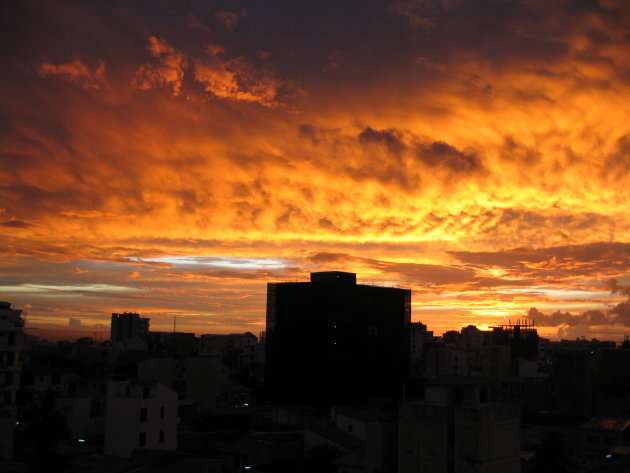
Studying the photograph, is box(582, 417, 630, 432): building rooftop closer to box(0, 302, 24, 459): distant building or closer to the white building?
the white building

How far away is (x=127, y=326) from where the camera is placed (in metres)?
184

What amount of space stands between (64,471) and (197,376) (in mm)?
51416

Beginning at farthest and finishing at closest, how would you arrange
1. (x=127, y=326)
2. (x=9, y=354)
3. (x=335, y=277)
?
(x=127, y=326), (x=335, y=277), (x=9, y=354)

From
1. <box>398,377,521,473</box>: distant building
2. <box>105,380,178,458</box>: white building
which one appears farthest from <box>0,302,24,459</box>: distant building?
<box>398,377,521,473</box>: distant building

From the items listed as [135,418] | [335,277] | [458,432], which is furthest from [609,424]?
[335,277]

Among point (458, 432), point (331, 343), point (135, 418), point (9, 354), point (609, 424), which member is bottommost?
point (135, 418)

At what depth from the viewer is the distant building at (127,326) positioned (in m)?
182

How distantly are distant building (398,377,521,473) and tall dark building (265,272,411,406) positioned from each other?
48.6 meters

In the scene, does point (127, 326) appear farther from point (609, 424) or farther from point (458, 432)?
point (458, 432)

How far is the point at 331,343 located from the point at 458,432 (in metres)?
53.3

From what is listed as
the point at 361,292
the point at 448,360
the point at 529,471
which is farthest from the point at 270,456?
the point at 448,360

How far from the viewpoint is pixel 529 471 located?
41.2 m

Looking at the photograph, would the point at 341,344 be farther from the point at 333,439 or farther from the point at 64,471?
the point at 64,471

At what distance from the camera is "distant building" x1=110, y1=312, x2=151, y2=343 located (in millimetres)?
182250
